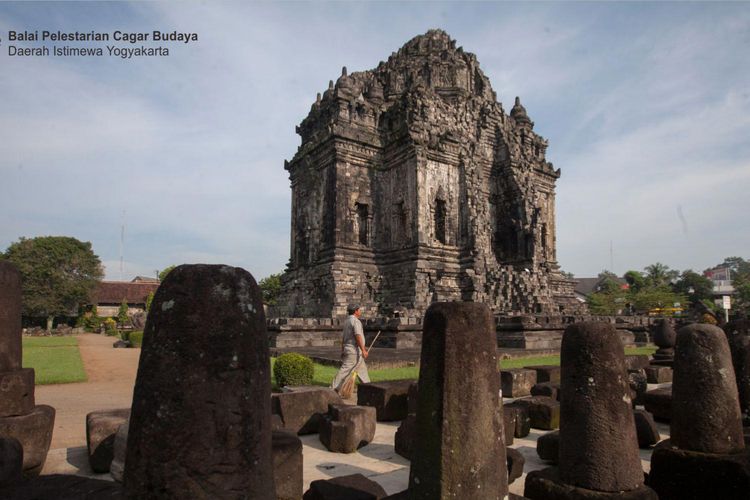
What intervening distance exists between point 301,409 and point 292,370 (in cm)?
249

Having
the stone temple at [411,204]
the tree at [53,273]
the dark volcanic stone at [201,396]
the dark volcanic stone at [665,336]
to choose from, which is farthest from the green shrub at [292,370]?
the tree at [53,273]

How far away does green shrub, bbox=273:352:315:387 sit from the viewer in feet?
26.1

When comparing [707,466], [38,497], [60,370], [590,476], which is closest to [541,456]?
[707,466]

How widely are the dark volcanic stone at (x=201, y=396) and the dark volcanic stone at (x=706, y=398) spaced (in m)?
3.02

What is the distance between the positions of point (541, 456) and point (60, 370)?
39.5ft

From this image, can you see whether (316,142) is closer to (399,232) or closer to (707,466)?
(399,232)

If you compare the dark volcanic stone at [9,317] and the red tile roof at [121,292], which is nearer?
the dark volcanic stone at [9,317]

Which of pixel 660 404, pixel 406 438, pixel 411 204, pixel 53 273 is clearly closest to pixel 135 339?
pixel 411 204

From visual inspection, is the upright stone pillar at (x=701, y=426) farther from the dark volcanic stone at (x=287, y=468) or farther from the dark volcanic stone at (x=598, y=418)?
the dark volcanic stone at (x=287, y=468)

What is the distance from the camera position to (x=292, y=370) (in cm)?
795

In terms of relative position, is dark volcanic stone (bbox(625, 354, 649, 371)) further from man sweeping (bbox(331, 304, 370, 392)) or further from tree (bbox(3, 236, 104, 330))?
tree (bbox(3, 236, 104, 330))

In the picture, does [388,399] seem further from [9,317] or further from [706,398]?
[9,317]

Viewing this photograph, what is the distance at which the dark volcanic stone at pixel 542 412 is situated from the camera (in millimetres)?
5699

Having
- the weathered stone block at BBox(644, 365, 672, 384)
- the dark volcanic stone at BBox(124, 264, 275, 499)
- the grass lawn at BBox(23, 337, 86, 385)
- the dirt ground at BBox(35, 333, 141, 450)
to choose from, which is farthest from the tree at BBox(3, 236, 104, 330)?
the dark volcanic stone at BBox(124, 264, 275, 499)
